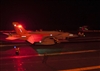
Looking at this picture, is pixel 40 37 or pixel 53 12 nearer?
pixel 40 37

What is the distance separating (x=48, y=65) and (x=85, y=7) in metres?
50.4

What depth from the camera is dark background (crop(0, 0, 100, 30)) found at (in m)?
53.6

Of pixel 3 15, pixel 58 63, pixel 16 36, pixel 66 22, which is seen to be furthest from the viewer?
pixel 66 22

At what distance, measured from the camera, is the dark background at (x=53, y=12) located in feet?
176

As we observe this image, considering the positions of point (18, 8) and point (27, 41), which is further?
point (18, 8)

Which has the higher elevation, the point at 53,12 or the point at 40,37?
the point at 53,12

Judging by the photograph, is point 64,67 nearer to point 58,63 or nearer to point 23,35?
point 58,63

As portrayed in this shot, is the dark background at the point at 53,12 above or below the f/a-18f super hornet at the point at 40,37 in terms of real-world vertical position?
above

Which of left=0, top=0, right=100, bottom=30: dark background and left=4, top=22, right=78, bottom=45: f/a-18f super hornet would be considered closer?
left=4, top=22, right=78, bottom=45: f/a-18f super hornet

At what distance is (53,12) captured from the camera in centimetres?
5769

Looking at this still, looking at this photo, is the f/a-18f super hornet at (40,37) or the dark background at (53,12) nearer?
the f/a-18f super hornet at (40,37)

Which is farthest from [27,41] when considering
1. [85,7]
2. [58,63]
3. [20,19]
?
[85,7]

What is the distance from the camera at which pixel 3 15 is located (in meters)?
52.8

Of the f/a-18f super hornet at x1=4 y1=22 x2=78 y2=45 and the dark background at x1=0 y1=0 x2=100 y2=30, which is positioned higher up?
the dark background at x1=0 y1=0 x2=100 y2=30
